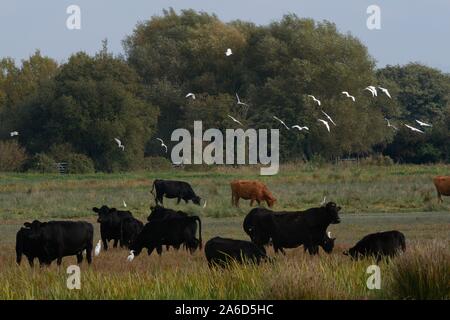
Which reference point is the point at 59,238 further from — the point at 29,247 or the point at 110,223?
the point at 110,223

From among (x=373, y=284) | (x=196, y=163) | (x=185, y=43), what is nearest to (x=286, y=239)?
(x=373, y=284)

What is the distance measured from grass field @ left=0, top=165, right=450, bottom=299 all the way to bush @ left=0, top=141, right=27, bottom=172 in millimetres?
10831

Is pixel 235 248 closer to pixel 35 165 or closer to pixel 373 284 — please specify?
pixel 373 284

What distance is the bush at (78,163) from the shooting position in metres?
68.4

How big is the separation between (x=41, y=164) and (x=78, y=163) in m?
2.50

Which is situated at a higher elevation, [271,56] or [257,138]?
[271,56]

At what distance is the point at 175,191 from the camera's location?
42.8m

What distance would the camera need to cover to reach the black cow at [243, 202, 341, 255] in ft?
64.6

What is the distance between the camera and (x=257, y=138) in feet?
242

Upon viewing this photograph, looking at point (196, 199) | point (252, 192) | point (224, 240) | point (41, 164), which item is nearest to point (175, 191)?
point (196, 199)

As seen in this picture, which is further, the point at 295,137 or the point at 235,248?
the point at 295,137

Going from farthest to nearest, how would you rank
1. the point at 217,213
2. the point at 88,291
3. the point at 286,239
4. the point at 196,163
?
1. the point at 196,163
2. the point at 217,213
3. the point at 286,239
4. the point at 88,291
